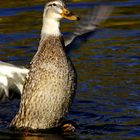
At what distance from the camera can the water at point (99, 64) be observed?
33.0 feet

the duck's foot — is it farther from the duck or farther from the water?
the duck

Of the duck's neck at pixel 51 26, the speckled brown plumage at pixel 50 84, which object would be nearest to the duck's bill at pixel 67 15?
the duck's neck at pixel 51 26

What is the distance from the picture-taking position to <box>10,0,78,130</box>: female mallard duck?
9.74 metres

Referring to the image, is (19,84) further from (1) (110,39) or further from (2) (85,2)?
(2) (85,2)

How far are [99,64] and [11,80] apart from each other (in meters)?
2.46

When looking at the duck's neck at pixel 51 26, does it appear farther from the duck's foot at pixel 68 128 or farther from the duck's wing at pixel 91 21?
the duck's foot at pixel 68 128

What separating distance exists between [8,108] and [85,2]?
4.89 metres

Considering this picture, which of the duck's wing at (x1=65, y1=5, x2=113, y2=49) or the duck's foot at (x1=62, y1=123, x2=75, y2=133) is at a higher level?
the duck's wing at (x1=65, y1=5, x2=113, y2=49)

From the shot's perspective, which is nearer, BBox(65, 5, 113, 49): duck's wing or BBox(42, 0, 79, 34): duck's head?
BBox(42, 0, 79, 34): duck's head

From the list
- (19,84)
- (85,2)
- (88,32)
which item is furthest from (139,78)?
(85,2)

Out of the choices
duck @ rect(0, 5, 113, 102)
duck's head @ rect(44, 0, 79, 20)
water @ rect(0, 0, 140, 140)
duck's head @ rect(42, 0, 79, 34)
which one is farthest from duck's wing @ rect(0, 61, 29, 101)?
duck's head @ rect(44, 0, 79, 20)

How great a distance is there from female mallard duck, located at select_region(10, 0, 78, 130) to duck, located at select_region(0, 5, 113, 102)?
20cm

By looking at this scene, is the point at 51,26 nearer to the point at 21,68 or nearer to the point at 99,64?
the point at 21,68

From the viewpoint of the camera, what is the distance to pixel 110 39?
13.5m
